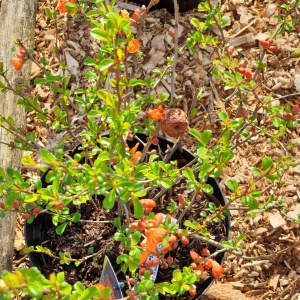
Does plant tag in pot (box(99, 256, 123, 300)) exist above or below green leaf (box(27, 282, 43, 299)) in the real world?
below

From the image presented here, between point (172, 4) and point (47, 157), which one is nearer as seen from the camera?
point (47, 157)

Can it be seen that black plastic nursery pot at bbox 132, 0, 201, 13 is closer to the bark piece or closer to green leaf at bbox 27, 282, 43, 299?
the bark piece

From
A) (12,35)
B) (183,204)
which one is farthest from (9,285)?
(12,35)

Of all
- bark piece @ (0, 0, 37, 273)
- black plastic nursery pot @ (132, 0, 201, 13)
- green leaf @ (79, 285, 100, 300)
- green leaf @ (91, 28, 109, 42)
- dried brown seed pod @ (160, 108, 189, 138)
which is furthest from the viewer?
black plastic nursery pot @ (132, 0, 201, 13)

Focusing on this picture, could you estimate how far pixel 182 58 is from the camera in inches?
89.4

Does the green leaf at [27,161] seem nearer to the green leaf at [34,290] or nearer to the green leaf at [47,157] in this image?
the green leaf at [47,157]

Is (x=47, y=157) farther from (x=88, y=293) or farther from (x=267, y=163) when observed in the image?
(x=267, y=163)

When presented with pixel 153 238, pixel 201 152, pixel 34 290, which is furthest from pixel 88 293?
pixel 201 152

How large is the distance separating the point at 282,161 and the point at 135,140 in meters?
0.66

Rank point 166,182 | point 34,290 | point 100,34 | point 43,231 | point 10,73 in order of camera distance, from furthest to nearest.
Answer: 1. point 10,73
2. point 43,231
3. point 166,182
4. point 100,34
5. point 34,290

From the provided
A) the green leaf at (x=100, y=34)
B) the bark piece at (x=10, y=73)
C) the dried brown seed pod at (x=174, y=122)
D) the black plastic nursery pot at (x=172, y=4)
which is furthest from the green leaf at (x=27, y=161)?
the black plastic nursery pot at (x=172, y=4)

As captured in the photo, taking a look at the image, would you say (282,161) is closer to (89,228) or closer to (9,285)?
(89,228)

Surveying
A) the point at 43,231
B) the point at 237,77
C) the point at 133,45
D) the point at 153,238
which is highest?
the point at 133,45

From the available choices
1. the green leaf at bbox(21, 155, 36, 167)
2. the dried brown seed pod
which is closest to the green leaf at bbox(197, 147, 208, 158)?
the dried brown seed pod
